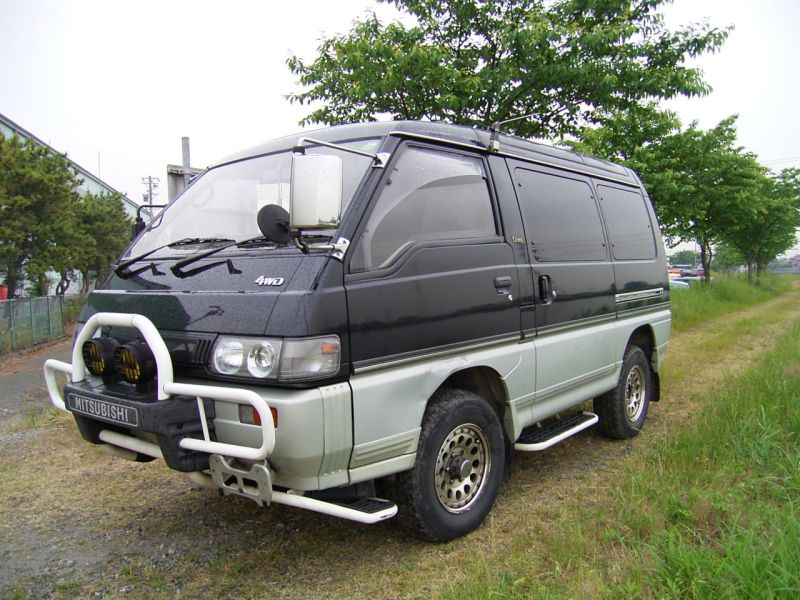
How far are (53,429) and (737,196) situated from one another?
17042 millimetres

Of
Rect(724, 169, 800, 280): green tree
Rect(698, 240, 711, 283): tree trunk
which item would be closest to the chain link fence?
Rect(698, 240, 711, 283): tree trunk

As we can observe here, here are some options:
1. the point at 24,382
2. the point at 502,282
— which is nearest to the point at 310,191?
the point at 502,282

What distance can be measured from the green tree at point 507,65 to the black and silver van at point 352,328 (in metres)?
3.24

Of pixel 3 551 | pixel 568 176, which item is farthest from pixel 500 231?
pixel 3 551

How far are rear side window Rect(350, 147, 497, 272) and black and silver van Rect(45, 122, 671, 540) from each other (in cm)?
1

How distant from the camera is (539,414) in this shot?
405 centimetres

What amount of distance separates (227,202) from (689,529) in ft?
10.2

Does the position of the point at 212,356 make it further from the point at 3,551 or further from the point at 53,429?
the point at 53,429

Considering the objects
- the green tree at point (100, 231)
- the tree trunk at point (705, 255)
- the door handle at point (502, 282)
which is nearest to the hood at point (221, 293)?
the door handle at point (502, 282)

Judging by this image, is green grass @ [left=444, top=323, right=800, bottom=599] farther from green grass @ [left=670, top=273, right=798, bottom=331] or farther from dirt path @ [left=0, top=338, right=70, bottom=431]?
green grass @ [left=670, top=273, right=798, bottom=331]

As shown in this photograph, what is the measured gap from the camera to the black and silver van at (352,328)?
8.73ft

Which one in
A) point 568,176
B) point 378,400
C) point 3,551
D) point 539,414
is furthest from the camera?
point 568,176

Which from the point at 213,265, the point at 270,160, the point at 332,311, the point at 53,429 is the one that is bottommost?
the point at 53,429

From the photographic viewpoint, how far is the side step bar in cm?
389
